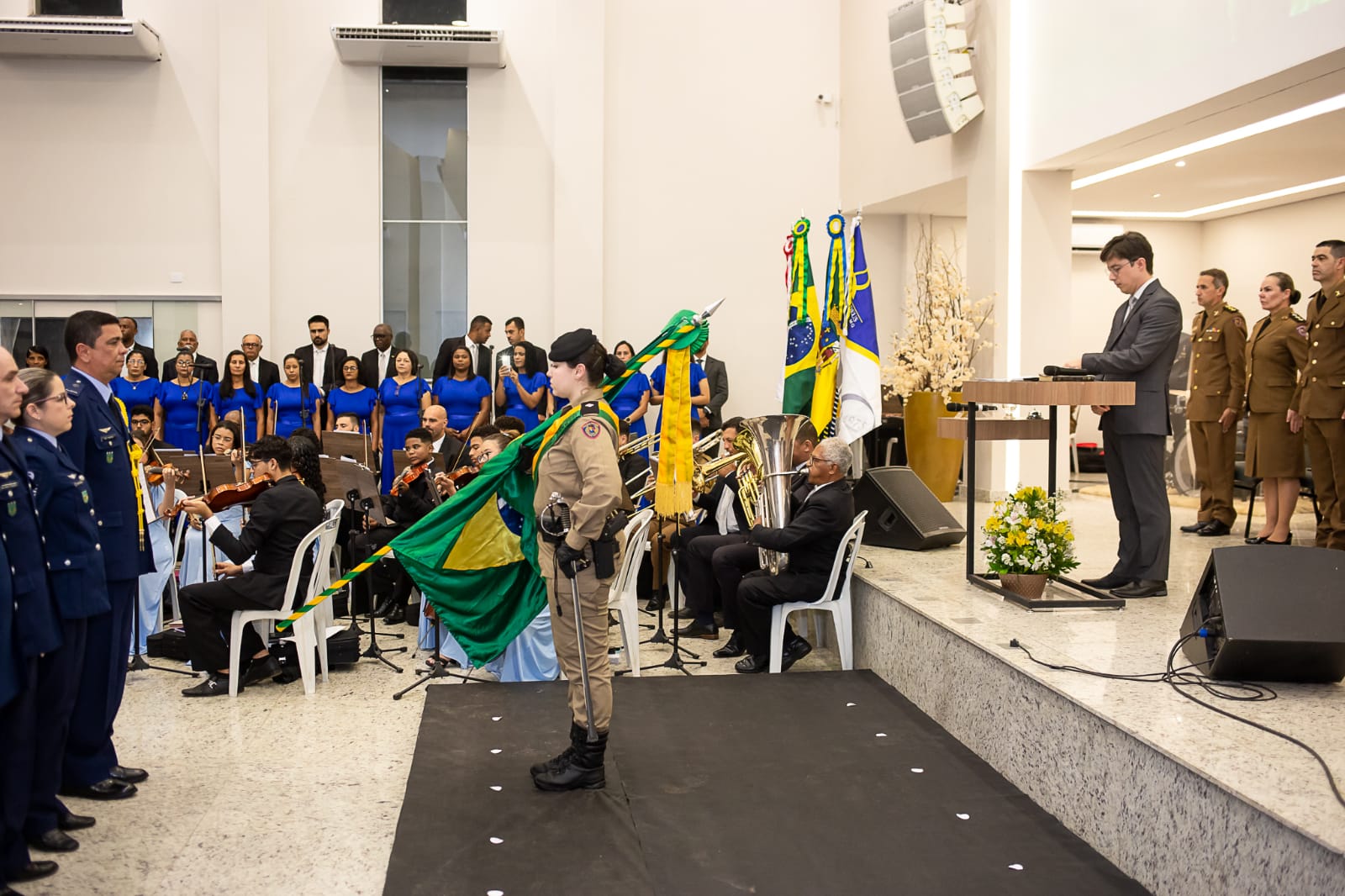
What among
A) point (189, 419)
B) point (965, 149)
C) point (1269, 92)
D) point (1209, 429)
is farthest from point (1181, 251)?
point (189, 419)

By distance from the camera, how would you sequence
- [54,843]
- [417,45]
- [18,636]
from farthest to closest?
[417,45] < [54,843] < [18,636]

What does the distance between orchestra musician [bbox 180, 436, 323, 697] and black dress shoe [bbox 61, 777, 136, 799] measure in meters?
1.38

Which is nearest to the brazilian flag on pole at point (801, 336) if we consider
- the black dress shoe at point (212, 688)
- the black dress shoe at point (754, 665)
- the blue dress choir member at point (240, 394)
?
the black dress shoe at point (754, 665)

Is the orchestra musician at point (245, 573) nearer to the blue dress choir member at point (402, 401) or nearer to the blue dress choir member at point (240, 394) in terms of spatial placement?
the blue dress choir member at point (402, 401)

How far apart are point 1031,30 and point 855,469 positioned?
370cm

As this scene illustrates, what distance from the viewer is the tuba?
19.5 ft

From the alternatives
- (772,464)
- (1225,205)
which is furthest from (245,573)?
(1225,205)

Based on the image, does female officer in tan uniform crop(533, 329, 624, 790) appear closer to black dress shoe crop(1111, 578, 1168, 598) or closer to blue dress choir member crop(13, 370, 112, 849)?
blue dress choir member crop(13, 370, 112, 849)

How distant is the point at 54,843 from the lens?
3578 millimetres

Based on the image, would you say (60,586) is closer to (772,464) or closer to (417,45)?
(772,464)

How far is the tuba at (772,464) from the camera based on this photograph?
5.94 metres

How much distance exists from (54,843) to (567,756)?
64.1 inches

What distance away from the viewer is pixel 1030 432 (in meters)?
5.80

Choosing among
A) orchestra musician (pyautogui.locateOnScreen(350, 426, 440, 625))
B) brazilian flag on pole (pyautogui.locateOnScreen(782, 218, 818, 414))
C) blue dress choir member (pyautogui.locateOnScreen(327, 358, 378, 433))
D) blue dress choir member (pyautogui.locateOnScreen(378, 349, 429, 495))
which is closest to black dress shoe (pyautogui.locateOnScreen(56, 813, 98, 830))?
orchestra musician (pyautogui.locateOnScreen(350, 426, 440, 625))
